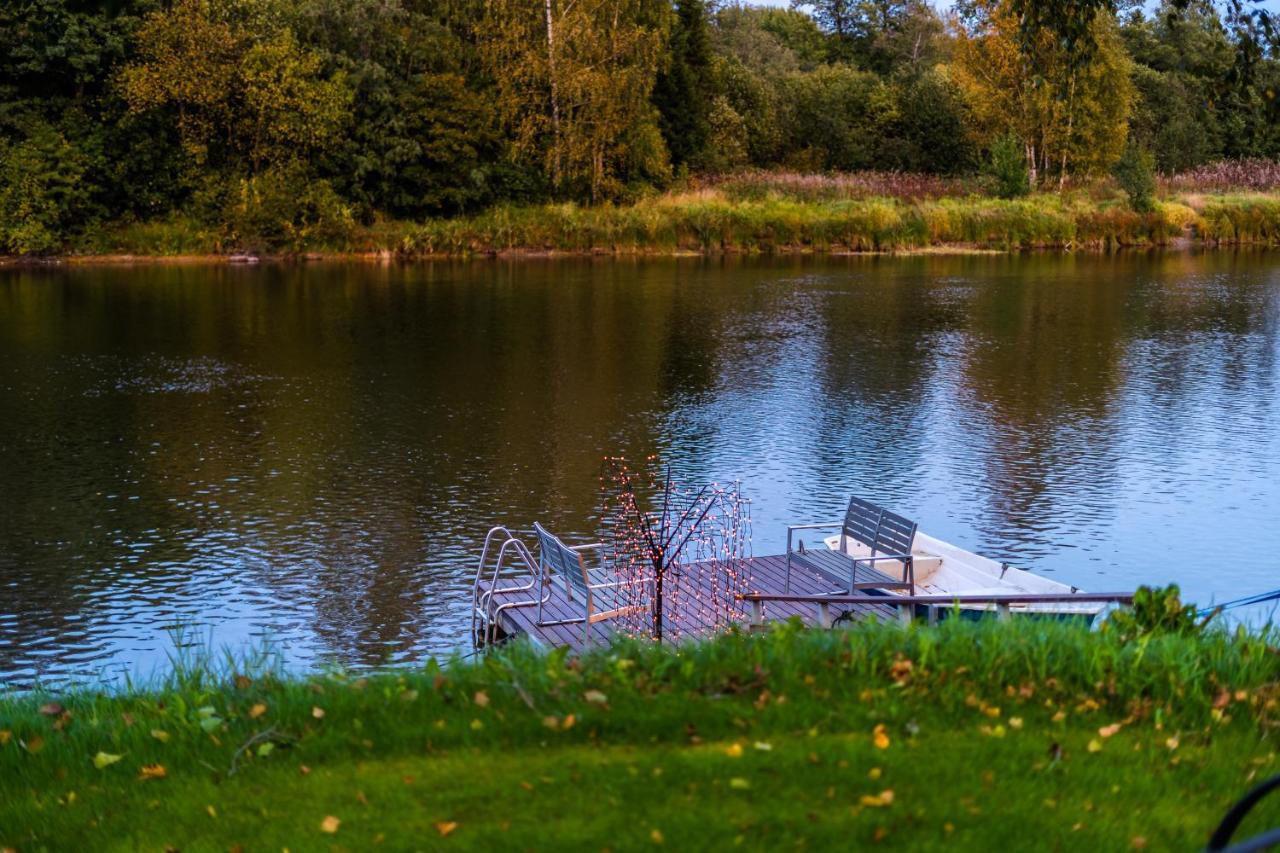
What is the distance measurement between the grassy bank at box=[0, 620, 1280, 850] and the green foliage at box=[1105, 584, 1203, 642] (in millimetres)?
361

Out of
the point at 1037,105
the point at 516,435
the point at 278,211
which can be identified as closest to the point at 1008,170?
the point at 1037,105

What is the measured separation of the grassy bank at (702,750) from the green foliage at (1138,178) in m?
54.7

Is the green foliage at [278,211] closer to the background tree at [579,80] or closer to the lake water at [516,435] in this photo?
the background tree at [579,80]

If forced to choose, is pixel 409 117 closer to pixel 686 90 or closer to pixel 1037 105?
pixel 686 90

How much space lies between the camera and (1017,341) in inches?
1214

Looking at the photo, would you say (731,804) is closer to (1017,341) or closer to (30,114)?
(1017,341)

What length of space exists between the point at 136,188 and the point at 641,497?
1578 inches

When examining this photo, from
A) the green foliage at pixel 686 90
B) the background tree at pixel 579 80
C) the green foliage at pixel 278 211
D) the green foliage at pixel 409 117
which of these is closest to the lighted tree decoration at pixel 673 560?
the green foliage at pixel 409 117

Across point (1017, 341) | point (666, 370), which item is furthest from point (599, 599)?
point (1017, 341)

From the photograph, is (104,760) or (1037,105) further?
(1037,105)

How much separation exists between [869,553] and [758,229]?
42.4 metres

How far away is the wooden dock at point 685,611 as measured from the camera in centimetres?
1101

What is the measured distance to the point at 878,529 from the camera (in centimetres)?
1250

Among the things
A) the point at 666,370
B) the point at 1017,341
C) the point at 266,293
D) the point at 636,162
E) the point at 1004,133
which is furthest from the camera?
the point at 1004,133
